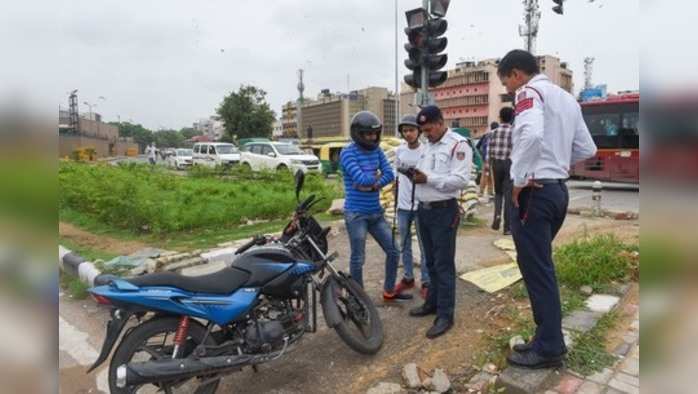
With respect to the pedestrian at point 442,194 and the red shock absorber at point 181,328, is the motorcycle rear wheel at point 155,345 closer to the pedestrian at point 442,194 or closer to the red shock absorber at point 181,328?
the red shock absorber at point 181,328

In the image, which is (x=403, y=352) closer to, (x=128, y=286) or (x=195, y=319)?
(x=195, y=319)

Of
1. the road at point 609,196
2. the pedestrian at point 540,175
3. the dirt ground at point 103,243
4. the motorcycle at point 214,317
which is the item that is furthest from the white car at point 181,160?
the pedestrian at point 540,175

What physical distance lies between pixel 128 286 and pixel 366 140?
6.98 ft

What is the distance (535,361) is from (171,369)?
2.16m

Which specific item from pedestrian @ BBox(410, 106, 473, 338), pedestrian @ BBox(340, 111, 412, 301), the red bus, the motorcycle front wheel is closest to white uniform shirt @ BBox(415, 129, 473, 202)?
pedestrian @ BBox(410, 106, 473, 338)

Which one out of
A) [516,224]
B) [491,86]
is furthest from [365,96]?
[516,224]

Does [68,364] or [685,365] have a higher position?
[685,365]

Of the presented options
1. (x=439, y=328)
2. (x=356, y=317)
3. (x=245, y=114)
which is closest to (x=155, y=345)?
(x=356, y=317)

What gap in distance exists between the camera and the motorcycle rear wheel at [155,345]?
8.64ft

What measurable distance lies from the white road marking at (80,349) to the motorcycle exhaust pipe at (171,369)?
72 centimetres

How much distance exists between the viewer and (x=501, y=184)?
727 cm

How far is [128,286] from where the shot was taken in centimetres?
257

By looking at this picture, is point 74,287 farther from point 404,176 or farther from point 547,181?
point 547,181

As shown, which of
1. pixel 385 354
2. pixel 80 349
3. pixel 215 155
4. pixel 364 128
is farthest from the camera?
pixel 215 155
